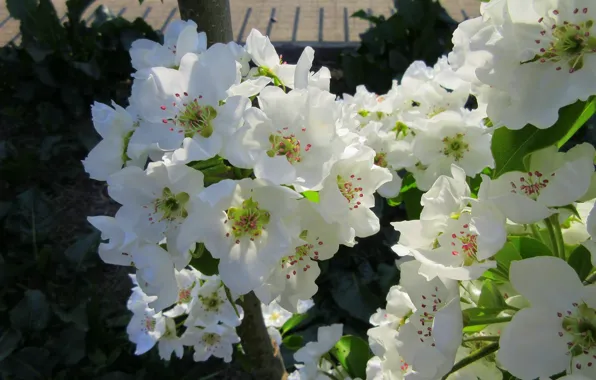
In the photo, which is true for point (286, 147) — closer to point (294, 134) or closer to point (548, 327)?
point (294, 134)

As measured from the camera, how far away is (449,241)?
71cm

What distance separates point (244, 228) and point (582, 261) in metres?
0.44

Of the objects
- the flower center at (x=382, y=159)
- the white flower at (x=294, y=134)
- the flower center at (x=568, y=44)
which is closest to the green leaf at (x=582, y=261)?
the flower center at (x=568, y=44)

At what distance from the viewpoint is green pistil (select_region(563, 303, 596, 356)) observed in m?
0.61

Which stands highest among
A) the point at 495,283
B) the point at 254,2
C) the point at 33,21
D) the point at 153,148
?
the point at 153,148

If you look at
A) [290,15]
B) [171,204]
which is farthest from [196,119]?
[290,15]

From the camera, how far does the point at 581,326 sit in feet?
2.02

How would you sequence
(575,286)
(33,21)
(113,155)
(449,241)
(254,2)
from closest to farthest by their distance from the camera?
1. (575,286)
2. (449,241)
3. (113,155)
4. (33,21)
5. (254,2)

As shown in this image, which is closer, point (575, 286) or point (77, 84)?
point (575, 286)

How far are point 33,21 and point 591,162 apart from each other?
341 centimetres

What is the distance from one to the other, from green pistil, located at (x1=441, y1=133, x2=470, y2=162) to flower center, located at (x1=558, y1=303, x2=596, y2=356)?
0.49 meters

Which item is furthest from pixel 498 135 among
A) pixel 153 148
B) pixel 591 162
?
pixel 153 148

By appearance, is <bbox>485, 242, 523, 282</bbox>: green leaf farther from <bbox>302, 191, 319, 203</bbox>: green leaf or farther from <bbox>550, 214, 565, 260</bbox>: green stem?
<bbox>302, 191, 319, 203</bbox>: green leaf

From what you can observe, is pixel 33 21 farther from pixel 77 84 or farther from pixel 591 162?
pixel 591 162
